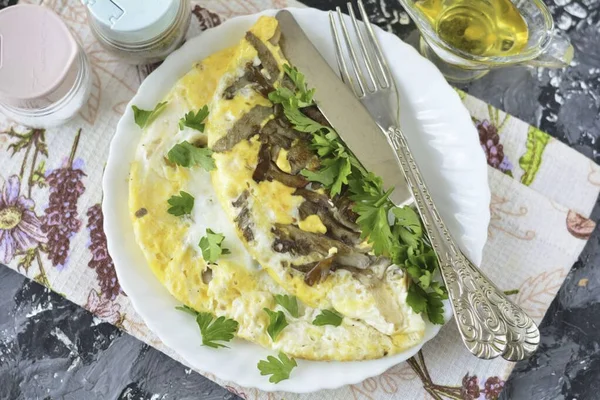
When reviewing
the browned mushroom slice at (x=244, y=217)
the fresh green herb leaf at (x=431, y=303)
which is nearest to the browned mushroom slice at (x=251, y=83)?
the browned mushroom slice at (x=244, y=217)

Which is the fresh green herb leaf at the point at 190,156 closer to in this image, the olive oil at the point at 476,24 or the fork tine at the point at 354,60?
the fork tine at the point at 354,60

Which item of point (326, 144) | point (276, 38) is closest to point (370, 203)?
point (326, 144)

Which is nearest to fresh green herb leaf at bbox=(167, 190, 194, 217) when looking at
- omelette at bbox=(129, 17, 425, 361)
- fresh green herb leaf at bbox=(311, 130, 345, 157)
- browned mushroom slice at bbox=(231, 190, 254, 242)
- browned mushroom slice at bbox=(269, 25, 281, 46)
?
omelette at bbox=(129, 17, 425, 361)

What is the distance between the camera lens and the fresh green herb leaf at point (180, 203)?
62.4 inches

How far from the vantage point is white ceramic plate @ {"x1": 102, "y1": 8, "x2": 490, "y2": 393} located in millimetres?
1586

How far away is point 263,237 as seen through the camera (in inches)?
60.1

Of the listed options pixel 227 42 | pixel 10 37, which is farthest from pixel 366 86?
pixel 10 37

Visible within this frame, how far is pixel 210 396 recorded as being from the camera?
1.77 metres

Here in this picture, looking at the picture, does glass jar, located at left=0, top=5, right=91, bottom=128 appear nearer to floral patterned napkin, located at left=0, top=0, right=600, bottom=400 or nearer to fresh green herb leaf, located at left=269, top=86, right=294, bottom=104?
floral patterned napkin, located at left=0, top=0, right=600, bottom=400

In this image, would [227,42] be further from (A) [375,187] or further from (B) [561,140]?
(B) [561,140]

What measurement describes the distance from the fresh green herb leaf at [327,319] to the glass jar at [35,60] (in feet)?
2.81

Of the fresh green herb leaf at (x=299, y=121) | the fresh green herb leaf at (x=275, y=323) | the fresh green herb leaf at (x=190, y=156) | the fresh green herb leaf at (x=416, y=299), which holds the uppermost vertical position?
the fresh green herb leaf at (x=299, y=121)

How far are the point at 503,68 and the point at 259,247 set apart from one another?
3.10 feet

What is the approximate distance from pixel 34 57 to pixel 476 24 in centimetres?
120
